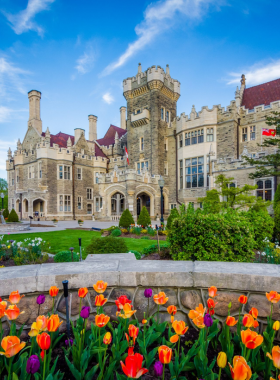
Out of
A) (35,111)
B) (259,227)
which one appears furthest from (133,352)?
(35,111)

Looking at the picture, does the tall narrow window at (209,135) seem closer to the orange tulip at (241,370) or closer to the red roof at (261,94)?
the red roof at (261,94)

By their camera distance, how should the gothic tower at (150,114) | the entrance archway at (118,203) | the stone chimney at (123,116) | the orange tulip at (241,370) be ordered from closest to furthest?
the orange tulip at (241,370)
the entrance archway at (118,203)
the gothic tower at (150,114)
the stone chimney at (123,116)

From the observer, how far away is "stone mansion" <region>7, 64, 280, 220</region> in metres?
21.8

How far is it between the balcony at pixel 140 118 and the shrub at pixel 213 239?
23955 millimetres

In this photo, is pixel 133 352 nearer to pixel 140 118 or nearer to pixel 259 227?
pixel 259 227

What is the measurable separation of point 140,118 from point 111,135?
43.0 ft

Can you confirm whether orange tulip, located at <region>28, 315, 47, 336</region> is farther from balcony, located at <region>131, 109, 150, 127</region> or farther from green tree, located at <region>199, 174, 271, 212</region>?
balcony, located at <region>131, 109, 150, 127</region>

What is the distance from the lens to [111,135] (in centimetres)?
3956

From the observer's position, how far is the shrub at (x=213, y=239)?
15.3ft

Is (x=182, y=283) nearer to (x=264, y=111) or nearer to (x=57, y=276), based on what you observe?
(x=57, y=276)

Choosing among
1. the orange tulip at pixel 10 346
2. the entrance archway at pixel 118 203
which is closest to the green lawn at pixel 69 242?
the orange tulip at pixel 10 346

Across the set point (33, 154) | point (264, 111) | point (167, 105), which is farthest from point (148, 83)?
point (33, 154)

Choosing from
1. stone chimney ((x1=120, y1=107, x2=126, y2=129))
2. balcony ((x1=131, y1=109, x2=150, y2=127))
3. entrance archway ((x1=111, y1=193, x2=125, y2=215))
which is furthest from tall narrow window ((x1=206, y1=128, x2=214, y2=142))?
stone chimney ((x1=120, y1=107, x2=126, y2=129))

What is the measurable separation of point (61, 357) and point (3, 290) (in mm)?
839
